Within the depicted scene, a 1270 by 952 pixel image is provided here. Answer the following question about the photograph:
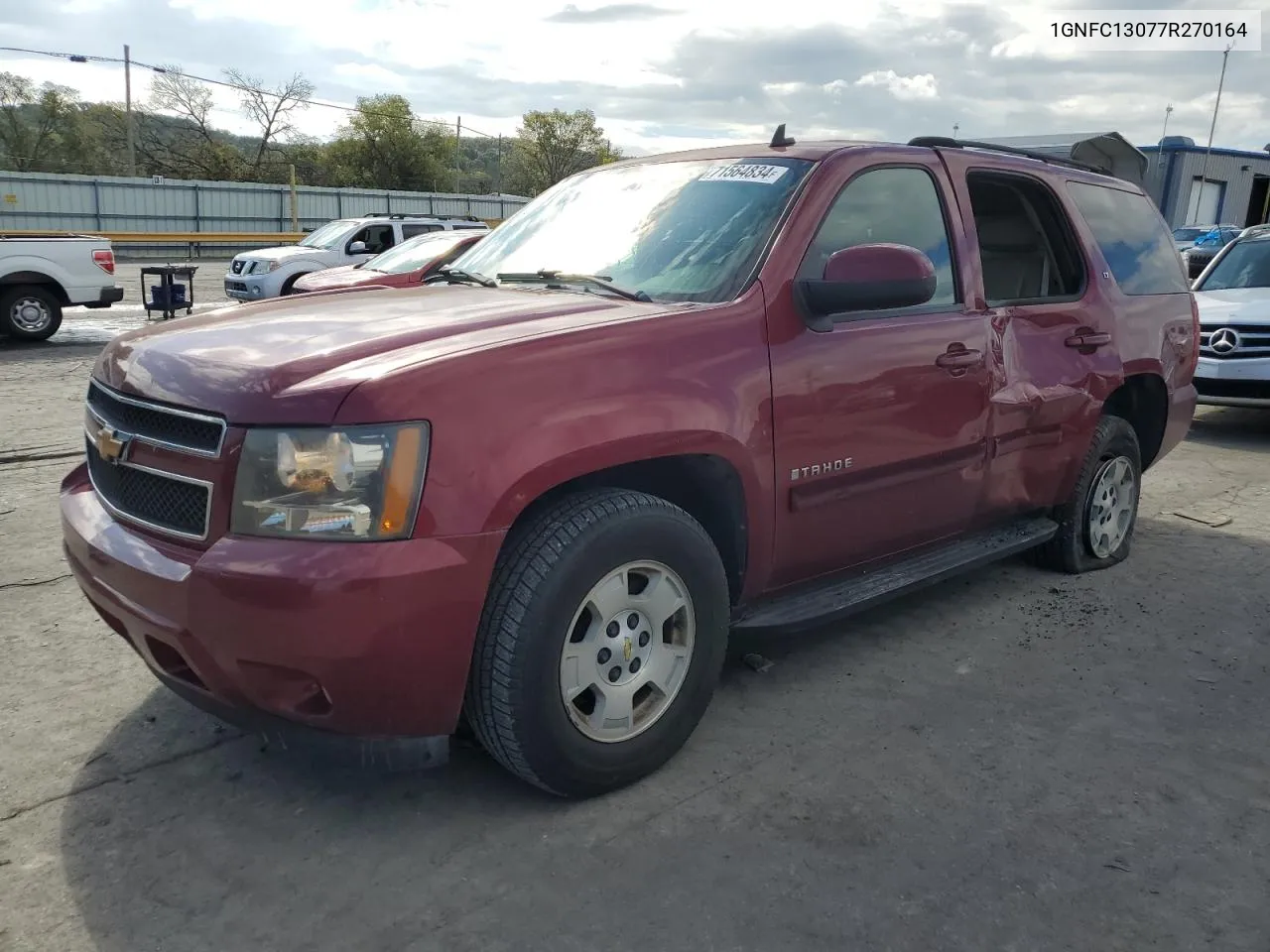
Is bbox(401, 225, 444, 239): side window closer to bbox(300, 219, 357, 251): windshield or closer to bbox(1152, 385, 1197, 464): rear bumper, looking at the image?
bbox(300, 219, 357, 251): windshield

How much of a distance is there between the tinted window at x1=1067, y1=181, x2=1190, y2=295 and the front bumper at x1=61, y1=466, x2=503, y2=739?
362 centimetres

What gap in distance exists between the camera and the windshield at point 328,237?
58.2 feet

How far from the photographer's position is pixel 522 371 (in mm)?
2619

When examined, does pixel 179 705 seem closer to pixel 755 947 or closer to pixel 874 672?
pixel 755 947

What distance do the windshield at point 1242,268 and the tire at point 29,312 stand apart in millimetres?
12840

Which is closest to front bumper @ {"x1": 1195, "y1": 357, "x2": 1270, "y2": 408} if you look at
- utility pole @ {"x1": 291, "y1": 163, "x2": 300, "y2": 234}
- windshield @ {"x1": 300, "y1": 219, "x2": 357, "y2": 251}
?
windshield @ {"x1": 300, "y1": 219, "x2": 357, "y2": 251}

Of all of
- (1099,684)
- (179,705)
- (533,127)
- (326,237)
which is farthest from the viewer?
(533,127)

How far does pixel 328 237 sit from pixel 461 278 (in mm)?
15109

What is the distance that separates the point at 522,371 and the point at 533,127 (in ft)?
228

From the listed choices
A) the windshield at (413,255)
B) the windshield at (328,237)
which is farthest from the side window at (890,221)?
the windshield at (328,237)

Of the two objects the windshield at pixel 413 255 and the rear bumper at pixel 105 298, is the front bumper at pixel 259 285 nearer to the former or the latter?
the rear bumper at pixel 105 298

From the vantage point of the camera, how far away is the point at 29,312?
41.9ft

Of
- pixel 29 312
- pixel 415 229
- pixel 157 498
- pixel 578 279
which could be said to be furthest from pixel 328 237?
pixel 157 498

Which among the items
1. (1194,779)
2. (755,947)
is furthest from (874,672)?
(755,947)
